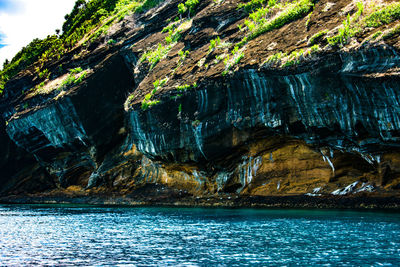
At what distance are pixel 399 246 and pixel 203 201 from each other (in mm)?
21436

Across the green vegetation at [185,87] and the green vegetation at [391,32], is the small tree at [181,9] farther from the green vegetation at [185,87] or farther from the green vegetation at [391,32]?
the green vegetation at [391,32]

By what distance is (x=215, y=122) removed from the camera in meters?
31.0

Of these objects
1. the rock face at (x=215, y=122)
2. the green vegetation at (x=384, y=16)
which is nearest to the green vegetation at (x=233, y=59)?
the rock face at (x=215, y=122)

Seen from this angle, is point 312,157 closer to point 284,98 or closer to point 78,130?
point 284,98

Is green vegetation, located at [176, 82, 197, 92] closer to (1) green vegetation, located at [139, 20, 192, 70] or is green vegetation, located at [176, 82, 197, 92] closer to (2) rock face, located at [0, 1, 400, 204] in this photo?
(2) rock face, located at [0, 1, 400, 204]

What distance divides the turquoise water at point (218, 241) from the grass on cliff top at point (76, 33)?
37048 mm

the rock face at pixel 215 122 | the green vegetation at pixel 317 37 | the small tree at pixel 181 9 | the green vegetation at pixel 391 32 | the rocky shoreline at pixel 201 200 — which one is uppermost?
the small tree at pixel 181 9

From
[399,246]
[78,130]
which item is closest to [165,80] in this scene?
[78,130]

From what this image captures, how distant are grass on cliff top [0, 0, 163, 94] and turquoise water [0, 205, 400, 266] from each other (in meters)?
37.0

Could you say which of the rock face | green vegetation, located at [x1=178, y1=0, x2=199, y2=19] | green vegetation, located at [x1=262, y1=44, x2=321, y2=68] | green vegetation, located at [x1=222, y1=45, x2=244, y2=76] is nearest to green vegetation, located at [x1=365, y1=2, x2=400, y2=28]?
the rock face

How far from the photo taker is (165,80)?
119 ft

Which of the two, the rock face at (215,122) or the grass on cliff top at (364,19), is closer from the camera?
the grass on cliff top at (364,19)

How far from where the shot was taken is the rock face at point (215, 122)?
2383 cm

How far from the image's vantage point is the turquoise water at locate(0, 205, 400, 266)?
12.9 metres
